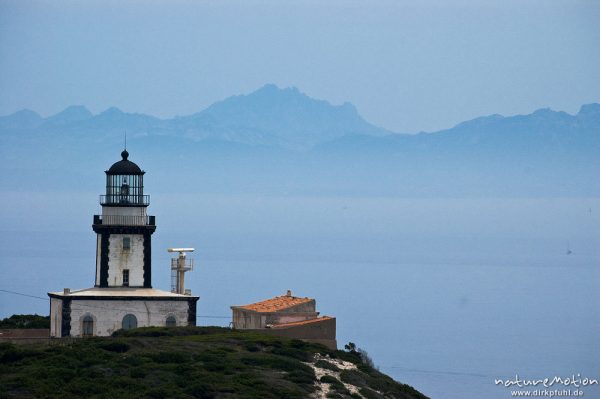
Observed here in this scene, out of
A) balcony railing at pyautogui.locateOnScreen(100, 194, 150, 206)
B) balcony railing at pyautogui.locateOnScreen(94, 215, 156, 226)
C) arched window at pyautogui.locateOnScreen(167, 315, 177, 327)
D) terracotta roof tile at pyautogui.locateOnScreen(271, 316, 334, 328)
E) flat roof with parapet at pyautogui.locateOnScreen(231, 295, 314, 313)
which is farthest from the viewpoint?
flat roof with parapet at pyautogui.locateOnScreen(231, 295, 314, 313)

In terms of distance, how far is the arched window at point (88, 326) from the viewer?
57.9 meters

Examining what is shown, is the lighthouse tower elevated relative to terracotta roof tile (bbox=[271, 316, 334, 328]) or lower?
elevated

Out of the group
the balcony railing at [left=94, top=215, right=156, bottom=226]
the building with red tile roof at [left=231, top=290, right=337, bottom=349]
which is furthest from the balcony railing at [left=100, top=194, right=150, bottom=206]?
the building with red tile roof at [left=231, top=290, right=337, bottom=349]

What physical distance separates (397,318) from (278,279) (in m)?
26.2

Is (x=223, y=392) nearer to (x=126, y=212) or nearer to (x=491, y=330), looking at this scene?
(x=126, y=212)

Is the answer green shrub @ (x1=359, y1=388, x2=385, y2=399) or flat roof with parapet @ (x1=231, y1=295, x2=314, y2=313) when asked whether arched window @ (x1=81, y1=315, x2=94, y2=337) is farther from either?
green shrub @ (x1=359, y1=388, x2=385, y2=399)

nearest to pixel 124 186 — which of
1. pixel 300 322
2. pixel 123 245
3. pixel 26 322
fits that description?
pixel 123 245

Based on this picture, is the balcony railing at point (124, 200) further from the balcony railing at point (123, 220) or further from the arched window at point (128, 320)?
the arched window at point (128, 320)

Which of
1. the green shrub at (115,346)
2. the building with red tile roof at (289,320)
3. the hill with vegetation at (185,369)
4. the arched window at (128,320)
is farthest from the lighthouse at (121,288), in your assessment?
the green shrub at (115,346)

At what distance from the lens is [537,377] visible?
110 meters

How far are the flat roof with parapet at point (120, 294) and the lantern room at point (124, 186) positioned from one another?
3.35m

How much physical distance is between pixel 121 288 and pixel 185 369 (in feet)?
39.8

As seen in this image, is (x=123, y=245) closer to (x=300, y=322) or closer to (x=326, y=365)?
(x=300, y=322)

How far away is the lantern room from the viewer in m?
60.8
